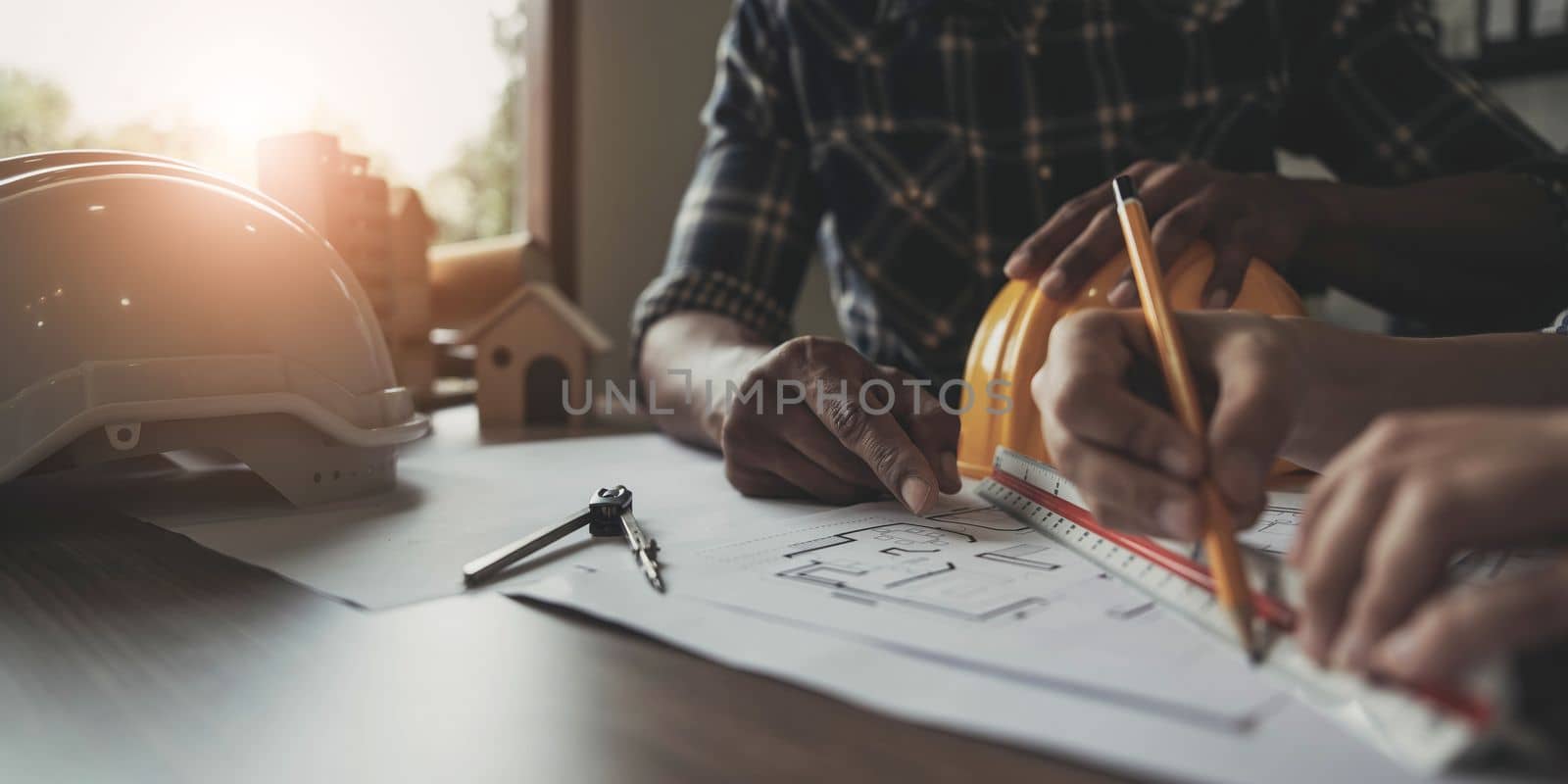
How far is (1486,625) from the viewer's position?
0.19 m

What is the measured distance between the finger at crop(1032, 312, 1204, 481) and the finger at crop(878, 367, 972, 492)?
6.1 inches

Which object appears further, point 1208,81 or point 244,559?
point 1208,81

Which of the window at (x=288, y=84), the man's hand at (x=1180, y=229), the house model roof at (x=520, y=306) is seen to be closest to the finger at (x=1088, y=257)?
the man's hand at (x=1180, y=229)

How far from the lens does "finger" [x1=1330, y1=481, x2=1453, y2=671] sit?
0.68 ft

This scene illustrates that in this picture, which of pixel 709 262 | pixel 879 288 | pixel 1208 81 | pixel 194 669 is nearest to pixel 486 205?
pixel 709 262

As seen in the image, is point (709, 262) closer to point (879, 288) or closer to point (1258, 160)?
point (879, 288)

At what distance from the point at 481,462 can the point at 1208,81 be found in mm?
773

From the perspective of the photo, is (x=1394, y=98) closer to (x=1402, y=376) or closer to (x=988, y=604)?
(x=1402, y=376)

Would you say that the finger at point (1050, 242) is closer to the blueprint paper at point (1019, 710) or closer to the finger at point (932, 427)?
the finger at point (932, 427)

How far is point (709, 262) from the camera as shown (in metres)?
0.97

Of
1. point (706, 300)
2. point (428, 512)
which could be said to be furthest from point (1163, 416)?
point (706, 300)

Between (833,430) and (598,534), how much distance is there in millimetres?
145

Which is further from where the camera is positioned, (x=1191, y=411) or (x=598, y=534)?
(x=598, y=534)

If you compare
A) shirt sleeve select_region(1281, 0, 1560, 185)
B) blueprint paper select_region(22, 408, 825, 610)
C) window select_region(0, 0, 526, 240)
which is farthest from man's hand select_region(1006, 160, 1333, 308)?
window select_region(0, 0, 526, 240)
